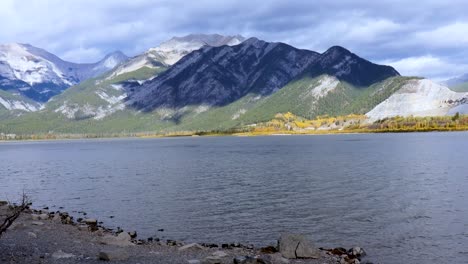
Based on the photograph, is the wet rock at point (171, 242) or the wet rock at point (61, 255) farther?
the wet rock at point (171, 242)

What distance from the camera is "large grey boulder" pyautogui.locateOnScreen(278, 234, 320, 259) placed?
3819 cm

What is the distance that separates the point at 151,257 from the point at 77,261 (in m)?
6.10

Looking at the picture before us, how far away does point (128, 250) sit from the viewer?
131 ft

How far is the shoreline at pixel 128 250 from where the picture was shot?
3469cm

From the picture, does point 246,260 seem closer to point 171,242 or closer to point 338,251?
point 338,251

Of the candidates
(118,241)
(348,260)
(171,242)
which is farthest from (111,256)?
(348,260)

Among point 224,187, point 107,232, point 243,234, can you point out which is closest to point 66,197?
point 224,187

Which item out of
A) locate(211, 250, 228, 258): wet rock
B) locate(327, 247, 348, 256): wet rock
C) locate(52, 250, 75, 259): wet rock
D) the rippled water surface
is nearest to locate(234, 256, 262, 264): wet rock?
locate(211, 250, 228, 258): wet rock

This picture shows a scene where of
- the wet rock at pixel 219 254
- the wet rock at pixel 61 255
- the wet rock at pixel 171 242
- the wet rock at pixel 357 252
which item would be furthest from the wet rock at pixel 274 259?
the wet rock at pixel 61 255

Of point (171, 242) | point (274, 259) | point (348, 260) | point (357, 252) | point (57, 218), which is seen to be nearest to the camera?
point (274, 259)

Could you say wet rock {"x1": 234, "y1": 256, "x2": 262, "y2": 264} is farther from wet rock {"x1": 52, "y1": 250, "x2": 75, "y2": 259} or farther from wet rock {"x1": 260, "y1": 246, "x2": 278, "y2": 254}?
wet rock {"x1": 52, "y1": 250, "x2": 75, "y2": 259}

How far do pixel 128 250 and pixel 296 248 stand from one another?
15318mm

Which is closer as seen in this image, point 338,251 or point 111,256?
point 111,256

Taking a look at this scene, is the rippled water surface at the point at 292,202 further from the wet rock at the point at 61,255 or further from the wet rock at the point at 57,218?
the wet rock at the point at 61,255
